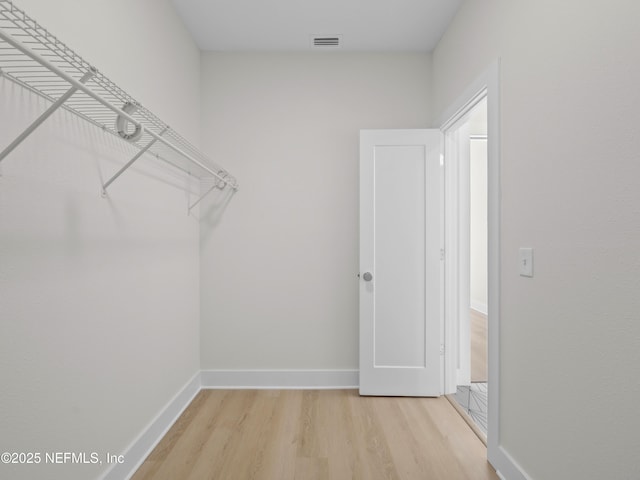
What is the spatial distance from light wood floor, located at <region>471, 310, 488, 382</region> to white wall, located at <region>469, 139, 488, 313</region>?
1.44 ft

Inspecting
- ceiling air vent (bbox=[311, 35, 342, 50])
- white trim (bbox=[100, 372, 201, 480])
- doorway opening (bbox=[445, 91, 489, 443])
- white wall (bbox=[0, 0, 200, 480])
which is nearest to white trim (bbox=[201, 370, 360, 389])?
white trim (bbox=[100, 372, 201, 480])

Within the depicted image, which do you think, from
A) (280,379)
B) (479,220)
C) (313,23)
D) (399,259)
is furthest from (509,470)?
(479,220)

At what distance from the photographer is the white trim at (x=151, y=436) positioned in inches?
61.2

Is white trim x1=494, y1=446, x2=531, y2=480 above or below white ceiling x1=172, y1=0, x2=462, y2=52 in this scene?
below

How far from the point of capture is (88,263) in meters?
1.35

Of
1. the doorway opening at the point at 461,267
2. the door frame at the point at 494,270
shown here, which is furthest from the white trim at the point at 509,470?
the doorway opening at the point at 461,267

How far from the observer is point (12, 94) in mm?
1000

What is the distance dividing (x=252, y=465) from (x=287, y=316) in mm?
1104

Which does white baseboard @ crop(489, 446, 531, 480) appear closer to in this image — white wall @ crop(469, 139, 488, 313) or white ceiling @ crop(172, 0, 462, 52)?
white ceiling @ crop(172, 0, 462, 52)

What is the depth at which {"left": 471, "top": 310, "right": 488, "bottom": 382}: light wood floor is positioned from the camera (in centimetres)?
Result: 292

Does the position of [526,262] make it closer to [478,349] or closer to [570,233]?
[570,233]

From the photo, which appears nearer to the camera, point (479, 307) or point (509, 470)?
point (509, 470)

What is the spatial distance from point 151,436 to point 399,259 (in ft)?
6.28

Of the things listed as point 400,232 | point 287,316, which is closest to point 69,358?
point 287,316
